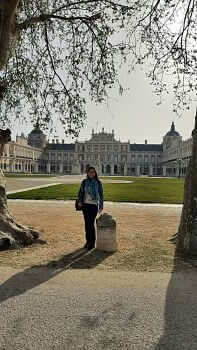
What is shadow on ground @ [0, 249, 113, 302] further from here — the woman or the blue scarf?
the blue scarf

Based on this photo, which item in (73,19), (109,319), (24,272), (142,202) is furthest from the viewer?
(142,202)

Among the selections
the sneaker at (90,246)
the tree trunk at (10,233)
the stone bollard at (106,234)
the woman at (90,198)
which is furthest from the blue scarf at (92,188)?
the tree trunk at (10,233)

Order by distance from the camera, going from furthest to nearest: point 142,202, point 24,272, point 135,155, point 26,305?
point 135,155 → point 142,202 → point 24,272 → point 26,305

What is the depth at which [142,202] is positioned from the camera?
1981 cm

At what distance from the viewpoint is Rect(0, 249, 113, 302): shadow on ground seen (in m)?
5.16

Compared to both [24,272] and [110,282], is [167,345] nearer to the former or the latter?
[110,282]

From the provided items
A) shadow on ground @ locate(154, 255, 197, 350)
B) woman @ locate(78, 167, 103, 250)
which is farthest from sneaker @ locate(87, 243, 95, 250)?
shadow on ground @ locate(154, 255, 197, 350)

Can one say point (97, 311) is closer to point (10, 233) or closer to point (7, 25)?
point (10, 233)

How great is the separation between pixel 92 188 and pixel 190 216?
2.18m

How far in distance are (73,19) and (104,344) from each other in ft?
27.1

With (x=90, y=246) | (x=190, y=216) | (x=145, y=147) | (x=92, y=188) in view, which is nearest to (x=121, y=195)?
(x=90, y=246)

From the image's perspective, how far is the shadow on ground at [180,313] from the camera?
3561 mm

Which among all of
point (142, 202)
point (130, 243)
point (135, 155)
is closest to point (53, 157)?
point (135, 155)

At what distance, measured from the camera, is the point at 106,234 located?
783 cm
